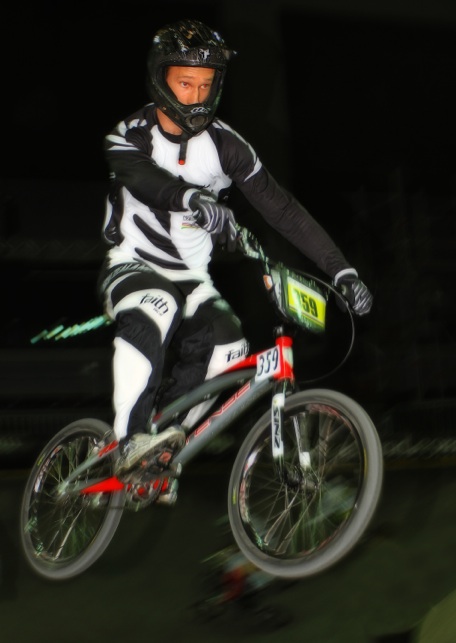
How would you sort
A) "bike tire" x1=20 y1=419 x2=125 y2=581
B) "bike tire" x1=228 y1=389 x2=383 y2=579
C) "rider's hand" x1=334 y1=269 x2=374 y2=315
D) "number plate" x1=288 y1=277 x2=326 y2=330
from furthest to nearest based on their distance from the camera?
"bike tire" x1=20 y1=419 x2=125 y2=581 < "rider's hand" x1=334 y1=269 x2=374 y2=315 < "number plate" x1=288 y1=277 x2=326 y2=330 < "bike tire" x1=228 y1=389 x2=383 y2=579

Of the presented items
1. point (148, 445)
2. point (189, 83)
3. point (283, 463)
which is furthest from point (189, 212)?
point (283, 463)

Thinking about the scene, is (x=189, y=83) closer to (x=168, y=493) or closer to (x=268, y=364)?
(x=268, y=364)

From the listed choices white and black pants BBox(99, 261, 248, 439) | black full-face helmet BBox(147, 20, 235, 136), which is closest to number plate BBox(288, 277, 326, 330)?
white and black pants BBox(99, 261, 248, 439)

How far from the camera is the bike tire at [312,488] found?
7.61ft

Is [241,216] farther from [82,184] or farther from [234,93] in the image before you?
[82,184]

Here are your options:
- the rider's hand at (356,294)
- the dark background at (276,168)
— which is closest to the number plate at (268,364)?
the rider's hand at (356,294)

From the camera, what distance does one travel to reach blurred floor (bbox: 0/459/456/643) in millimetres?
2383

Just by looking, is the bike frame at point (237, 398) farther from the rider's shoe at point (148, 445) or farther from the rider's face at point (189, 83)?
the rider's face at point (189, 83)

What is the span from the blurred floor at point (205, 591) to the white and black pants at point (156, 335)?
1.97 feet

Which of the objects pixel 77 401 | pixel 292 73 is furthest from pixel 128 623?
pixel 292 73

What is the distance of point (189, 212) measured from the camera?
9.21 feet

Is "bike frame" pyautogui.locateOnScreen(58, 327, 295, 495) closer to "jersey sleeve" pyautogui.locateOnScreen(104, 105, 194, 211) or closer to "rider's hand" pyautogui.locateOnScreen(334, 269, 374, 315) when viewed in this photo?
"rider's hand" pyautogui.locateOnScreen(334, 269, 374, 315)

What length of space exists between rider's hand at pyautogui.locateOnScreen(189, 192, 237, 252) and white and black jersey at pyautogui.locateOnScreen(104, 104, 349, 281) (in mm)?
355

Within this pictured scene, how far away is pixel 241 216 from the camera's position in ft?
22.7
